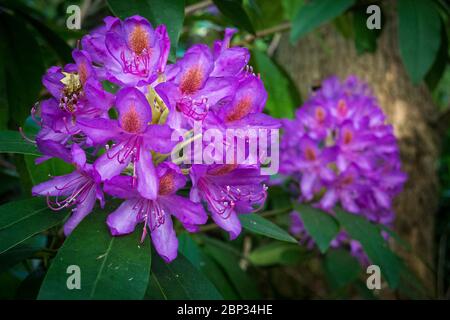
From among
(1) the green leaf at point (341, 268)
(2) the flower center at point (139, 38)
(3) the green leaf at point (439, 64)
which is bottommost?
(1) the green leaf at point (341, 268)

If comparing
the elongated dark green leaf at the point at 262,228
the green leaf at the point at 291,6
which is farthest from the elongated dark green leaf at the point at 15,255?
the green leaf at the point at 291,6

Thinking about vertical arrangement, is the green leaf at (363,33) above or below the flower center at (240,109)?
above

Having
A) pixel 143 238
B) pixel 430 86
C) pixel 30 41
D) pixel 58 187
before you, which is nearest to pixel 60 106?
pixel 58 187

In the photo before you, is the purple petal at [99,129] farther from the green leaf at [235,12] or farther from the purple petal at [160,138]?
the green leaf at [235,12]

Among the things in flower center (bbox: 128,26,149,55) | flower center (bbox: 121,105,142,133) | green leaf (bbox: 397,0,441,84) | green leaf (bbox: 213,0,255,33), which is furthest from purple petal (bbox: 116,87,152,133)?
green leaf (bbox: 397,0,441,84)

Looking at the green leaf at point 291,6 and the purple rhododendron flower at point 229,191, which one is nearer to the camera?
the purple rhododendron flower at point 229,191

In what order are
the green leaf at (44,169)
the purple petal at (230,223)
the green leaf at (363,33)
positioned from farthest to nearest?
the green leaf at (363,33) < the green leaf at (44,169) < the purple petal at (230,223)
